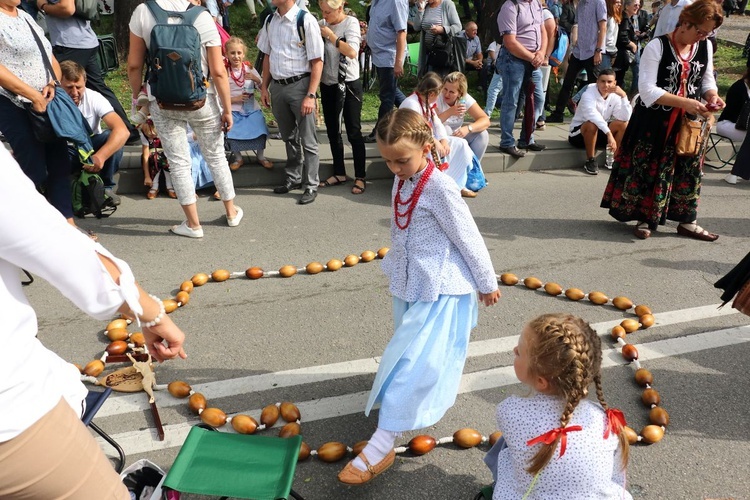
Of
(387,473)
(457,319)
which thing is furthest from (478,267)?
(387,473)

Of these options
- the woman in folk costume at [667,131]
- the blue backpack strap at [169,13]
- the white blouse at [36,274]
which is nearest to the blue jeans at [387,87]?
the woman in folk costume at [667,131]

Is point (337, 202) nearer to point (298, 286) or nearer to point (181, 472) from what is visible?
point (298, 286)

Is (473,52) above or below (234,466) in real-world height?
above

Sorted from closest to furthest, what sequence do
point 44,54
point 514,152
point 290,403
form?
point 290,403 → point 44,54 → point 514,152

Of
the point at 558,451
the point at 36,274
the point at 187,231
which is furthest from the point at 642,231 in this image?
the point at 36,274

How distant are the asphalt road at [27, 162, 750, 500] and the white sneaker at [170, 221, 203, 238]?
0.09m

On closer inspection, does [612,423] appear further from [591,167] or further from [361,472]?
[591,167]

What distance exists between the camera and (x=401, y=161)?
2852mm

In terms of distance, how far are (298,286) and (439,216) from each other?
215cm

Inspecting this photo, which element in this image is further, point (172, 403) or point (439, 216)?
point (172, 403)

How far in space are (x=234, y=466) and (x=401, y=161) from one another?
1421 millimetres

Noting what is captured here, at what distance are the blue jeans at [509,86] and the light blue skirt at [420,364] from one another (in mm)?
5478

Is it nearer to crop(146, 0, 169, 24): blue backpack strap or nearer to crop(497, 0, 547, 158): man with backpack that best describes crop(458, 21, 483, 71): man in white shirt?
crop(497, 0, 547, 158): man with backpack

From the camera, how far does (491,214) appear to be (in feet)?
21.4
